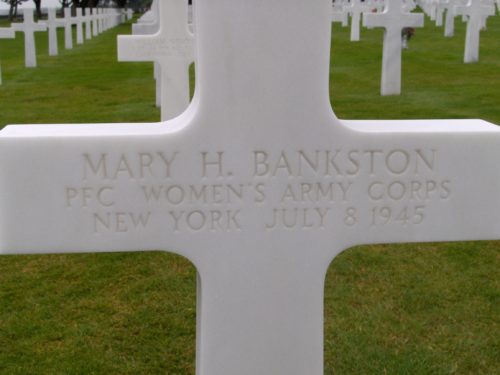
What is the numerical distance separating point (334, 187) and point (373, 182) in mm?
103

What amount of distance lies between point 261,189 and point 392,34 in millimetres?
8203

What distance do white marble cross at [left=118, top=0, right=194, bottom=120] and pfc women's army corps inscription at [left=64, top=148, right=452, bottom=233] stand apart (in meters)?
5.27

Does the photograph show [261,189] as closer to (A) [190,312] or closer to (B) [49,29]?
(A) [190,312]

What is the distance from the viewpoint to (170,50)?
22.9ft

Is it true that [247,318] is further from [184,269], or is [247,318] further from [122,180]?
[184,269]

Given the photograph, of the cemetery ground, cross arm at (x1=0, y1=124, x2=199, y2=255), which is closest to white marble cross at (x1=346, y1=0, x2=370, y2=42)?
the cemetery ground

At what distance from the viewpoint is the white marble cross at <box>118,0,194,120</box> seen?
6.89 m

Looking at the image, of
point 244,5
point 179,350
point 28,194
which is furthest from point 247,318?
point 179,350

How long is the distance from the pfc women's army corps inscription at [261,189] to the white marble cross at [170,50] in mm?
5266

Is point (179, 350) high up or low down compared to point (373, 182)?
down

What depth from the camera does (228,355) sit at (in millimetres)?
1924

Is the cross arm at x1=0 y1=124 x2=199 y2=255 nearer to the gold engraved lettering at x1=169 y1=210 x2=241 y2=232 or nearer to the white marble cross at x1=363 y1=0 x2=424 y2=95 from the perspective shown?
the gold engraved lettering at x1=169 y1=210 x2=241 y2=232

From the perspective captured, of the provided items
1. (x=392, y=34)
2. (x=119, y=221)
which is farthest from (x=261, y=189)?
(x=392, y=34)

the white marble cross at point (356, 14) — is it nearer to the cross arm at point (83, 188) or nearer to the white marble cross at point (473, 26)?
the white marble cross at point (473, 26)
